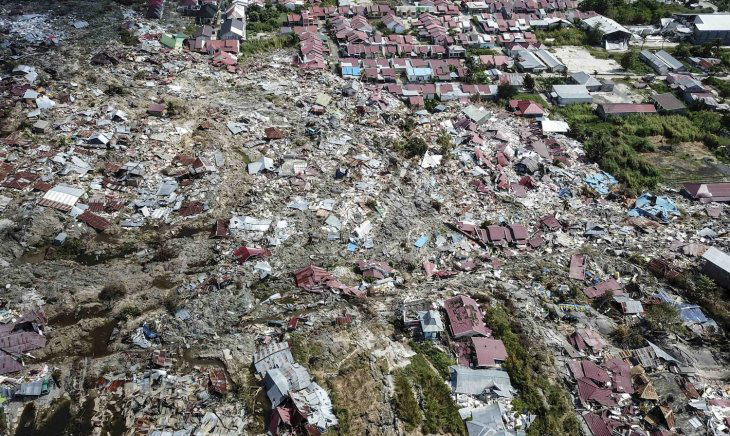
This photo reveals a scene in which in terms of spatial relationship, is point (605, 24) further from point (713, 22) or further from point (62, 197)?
point (62, 197)

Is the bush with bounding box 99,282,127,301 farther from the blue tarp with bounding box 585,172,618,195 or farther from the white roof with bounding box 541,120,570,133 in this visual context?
the white roof with bounding box 541,120,570,133

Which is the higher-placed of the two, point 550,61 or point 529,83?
point 550,61

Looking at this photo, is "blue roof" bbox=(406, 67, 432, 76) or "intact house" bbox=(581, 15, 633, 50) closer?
"blue roof" bbox=(406, 67, 432, 76)

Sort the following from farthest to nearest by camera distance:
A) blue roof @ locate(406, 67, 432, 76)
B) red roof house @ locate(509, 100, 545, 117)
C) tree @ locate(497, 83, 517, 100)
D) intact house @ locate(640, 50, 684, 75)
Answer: intact house @ locate(640, 50, 684, 75), blue roof @ locate(406, 67, 432, 76), tree @ locate(497, 83, 517, 100), red roof house @ locate(509, 100, 545, 117)

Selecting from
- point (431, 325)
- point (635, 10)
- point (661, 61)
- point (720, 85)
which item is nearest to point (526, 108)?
point (661, 61)

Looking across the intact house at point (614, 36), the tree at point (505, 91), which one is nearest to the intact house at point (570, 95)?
the tree at point (505, 91)

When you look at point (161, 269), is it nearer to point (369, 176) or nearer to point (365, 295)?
point (365, 295)

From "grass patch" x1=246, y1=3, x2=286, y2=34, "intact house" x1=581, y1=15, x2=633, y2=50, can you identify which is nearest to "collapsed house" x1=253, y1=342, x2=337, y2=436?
"grass patch" x1=246, y1=3, x2=286, y2=34

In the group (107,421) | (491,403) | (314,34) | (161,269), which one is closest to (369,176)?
(161,269)
